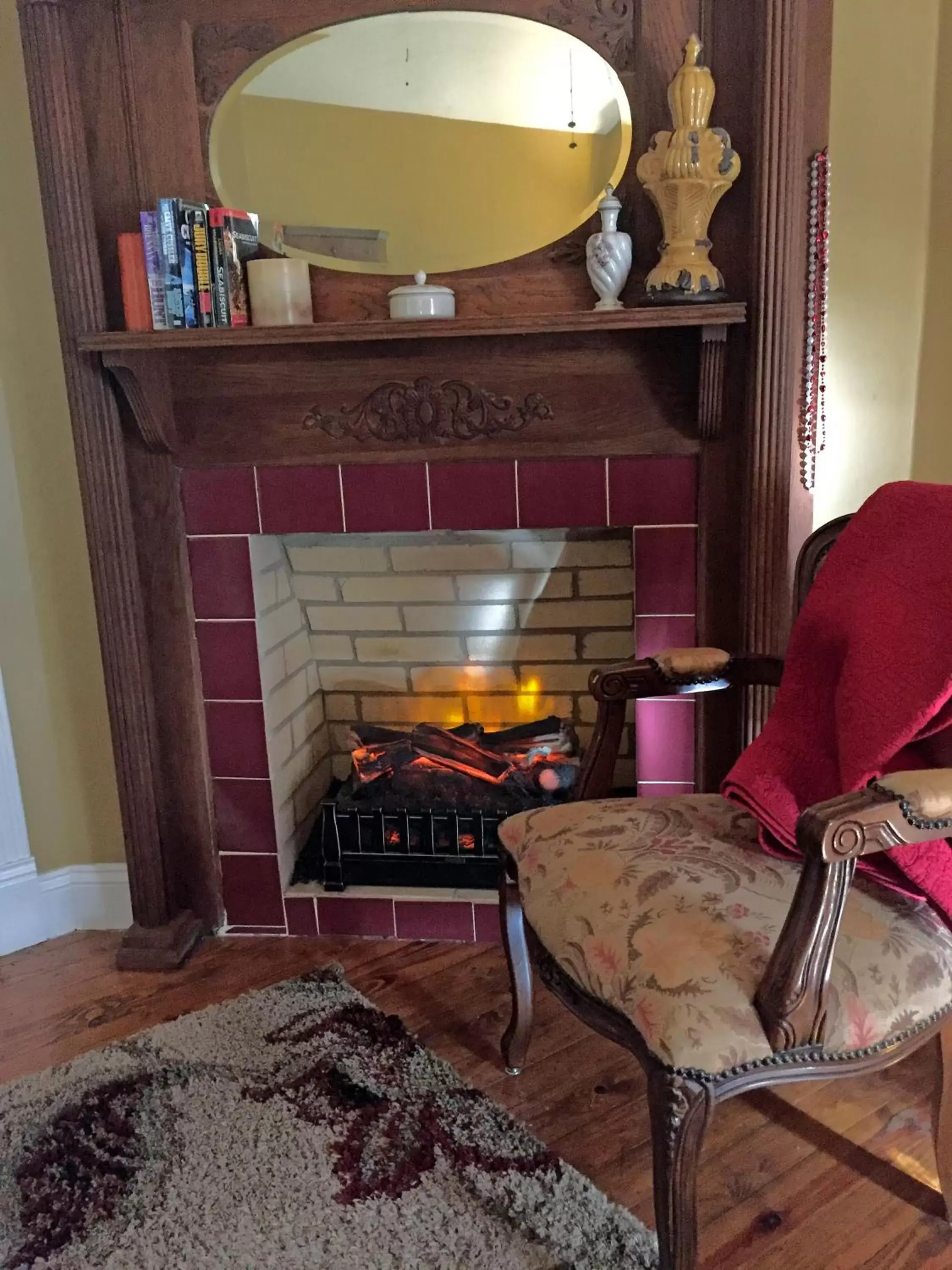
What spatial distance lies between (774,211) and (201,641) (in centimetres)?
132

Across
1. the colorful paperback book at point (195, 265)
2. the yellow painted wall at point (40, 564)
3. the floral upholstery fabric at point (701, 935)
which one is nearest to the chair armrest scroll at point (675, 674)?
the floral upholstery fabric at point (701, 935)

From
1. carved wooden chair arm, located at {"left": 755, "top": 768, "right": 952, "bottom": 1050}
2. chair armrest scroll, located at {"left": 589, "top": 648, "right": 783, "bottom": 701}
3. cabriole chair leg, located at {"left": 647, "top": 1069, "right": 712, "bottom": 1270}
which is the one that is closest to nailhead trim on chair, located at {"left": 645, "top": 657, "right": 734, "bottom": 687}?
chair armrest scroll, located at {"left": 589, "top": 648, "right": 783, "bottom": 701}

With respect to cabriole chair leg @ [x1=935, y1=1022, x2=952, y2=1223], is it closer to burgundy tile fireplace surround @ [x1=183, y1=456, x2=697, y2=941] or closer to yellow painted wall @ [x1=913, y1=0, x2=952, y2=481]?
burgundy tile fireplace surround @ [x1=183, y1=456, x2=697, y2=941]

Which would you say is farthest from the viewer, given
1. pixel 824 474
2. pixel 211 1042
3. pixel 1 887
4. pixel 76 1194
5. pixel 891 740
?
pixel 1 887

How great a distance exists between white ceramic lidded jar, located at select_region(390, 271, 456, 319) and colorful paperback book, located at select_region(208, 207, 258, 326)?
279 millimetres

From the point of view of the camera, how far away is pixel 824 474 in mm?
1959

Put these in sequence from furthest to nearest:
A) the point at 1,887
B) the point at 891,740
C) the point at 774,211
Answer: the point at 1,887 → the point at 774,211 → the point at 891,740

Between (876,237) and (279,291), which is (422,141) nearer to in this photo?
(279,291)

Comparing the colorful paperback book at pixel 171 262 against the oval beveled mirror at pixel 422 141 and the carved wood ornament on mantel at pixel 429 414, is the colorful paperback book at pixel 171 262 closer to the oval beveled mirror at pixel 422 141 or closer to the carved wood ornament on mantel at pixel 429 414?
the oval beveled mirror at pixel 422 141

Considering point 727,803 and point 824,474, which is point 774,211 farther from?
point 727,803

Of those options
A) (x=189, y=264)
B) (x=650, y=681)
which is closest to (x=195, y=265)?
(x=189, y=264)

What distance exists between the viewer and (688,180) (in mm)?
1586

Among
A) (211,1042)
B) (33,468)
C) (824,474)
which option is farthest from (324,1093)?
(824,474)

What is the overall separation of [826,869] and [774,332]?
97 centimetres
